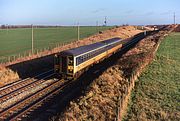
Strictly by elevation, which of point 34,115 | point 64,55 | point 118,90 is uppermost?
point 64,55

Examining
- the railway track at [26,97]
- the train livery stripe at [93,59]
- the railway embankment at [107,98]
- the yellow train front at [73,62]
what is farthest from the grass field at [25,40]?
the railway embankment at [107,98]

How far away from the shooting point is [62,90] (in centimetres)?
2489

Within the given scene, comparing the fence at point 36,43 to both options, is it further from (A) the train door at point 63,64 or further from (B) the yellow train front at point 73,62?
(A) the train door at point 63,64

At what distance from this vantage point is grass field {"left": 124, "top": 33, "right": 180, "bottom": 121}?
17.3 m

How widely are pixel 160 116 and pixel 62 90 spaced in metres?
10.0

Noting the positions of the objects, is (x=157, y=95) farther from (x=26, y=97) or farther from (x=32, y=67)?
(x=32, y=67)

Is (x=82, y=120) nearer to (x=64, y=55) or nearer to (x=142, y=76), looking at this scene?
(x=142, y=76)

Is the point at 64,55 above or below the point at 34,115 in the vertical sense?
above

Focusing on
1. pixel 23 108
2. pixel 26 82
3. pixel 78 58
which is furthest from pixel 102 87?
pixel 26 82

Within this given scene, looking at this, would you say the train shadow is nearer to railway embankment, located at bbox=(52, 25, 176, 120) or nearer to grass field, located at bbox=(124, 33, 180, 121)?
railway embankment, located at bbox=(52, 25, 176, 120)

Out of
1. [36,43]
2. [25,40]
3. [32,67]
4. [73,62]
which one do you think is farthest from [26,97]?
[25,40]

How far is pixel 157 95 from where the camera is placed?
67.6ft

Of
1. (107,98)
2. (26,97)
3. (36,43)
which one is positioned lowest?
(26,97)

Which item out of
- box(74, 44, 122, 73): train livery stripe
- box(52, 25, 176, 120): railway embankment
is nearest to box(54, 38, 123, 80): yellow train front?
box(74, 44, 122, 73): train livery stripe
